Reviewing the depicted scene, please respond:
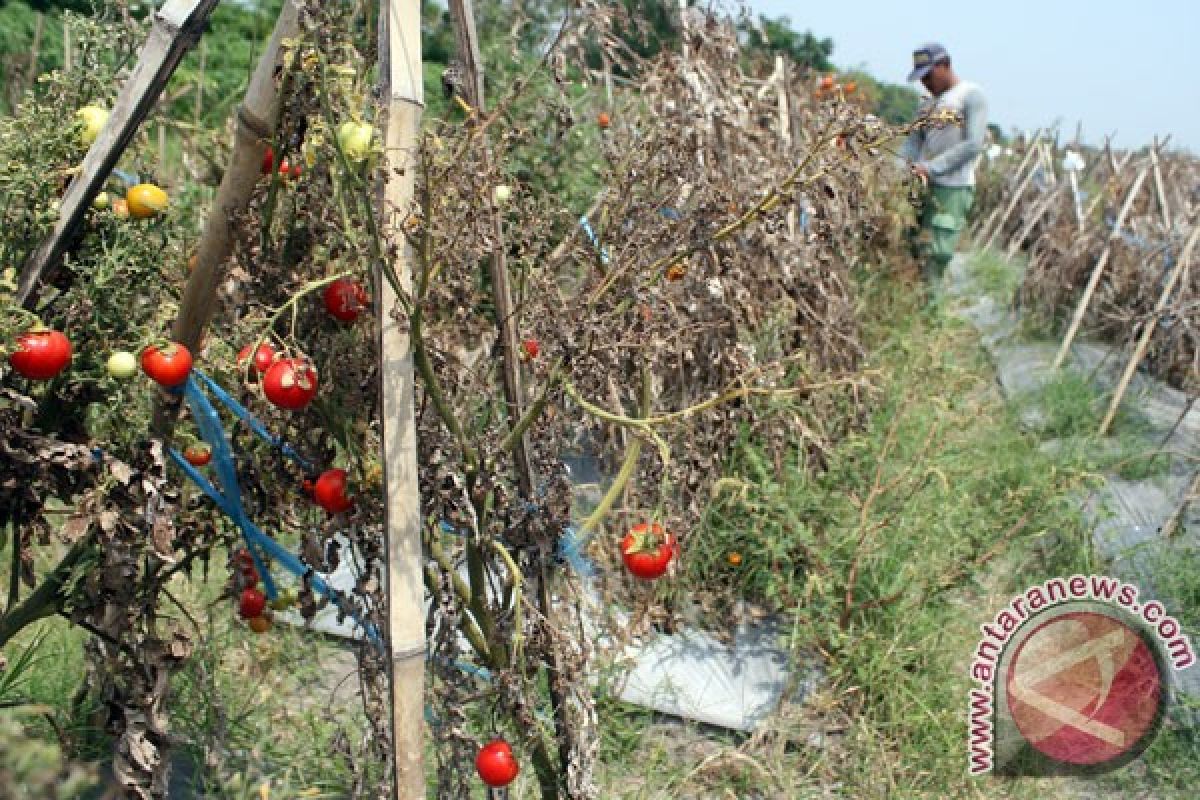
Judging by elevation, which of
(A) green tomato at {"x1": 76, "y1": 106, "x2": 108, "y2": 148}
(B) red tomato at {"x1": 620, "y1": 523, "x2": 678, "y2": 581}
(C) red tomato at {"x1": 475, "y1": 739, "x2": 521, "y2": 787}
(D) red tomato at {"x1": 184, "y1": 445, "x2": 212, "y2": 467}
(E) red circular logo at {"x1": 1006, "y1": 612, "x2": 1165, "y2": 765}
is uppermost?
(A) green tomato at {"x1": 76, "y1": 106, "x2": 108, "y2": 148}

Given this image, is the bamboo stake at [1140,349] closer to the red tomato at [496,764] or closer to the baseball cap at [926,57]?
the baseball cap at [926,57]

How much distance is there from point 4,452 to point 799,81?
15.5ft

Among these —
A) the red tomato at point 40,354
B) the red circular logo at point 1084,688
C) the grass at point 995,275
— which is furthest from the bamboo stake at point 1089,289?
the red tomato at point 40,354

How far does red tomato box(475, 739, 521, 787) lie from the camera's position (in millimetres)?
1441

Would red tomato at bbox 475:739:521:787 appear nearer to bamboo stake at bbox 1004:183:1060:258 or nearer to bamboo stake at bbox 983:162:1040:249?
bamboo stake at bbox 1004:183:1060:258

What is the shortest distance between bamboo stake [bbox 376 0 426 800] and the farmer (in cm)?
404

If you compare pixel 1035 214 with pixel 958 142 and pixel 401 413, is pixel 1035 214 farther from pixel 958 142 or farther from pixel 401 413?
pixel 401 413

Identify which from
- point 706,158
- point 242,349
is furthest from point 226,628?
→ point 706,158

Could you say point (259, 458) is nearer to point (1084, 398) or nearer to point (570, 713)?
point (570, 713)

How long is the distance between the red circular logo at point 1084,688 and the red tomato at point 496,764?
1.50 meters

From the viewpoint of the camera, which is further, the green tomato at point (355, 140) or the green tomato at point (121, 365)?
the green tomato at point (121, 365)

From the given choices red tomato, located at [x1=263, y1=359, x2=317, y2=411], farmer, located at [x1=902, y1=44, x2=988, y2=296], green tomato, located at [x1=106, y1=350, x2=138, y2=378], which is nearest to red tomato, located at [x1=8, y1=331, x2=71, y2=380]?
green tomato, located at [x1=106, y1=350, x2=138, y2=378]

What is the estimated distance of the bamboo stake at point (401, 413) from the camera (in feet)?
4.04

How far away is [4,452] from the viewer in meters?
1.45
